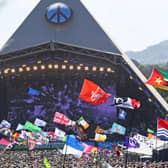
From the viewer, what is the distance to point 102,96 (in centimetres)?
2177

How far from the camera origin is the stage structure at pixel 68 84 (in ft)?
145

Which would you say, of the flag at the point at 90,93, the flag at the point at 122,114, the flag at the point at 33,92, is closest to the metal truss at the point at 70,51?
the flag at the point at 33,92

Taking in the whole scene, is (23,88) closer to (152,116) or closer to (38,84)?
(38,84)

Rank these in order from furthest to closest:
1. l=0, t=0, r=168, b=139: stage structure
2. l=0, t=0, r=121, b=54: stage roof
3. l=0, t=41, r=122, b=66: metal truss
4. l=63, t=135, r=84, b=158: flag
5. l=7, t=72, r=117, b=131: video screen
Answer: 1. l=0, t=0, r=121, b=54: stage roof
2. l=7, t=72, r=117, b=131: video screen
3. l=0, t=0, r=168, b=139: stage structure
4. l=0, t=41, r=122, b=66: metal truss
5. l=63, t=135, r=84, b=158: flag

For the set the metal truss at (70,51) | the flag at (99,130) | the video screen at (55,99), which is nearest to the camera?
the flag at (99,130)

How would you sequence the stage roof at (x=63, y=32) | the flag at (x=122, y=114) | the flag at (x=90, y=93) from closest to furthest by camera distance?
the flag at (x=90, y=93) < the flag at (x=122, y=114) < the stage roof at (x=63, y=32)

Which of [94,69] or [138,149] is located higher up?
[94,69]

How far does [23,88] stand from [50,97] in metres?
2.67

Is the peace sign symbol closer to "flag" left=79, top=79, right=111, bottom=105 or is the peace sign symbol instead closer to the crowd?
the crowd

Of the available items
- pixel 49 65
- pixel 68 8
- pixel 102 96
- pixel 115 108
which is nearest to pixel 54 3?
pixel 68 8

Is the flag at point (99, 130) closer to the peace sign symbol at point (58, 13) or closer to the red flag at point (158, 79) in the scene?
the peace sign symbol at point (58, 13)

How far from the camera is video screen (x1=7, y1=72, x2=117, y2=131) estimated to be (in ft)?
150

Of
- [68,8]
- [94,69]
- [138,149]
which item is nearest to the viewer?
[138,149]

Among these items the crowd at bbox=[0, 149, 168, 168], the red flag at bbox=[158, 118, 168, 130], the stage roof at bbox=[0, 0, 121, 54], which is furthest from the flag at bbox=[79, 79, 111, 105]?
the stage roof at bbox=[0, 0, 121, 54]
